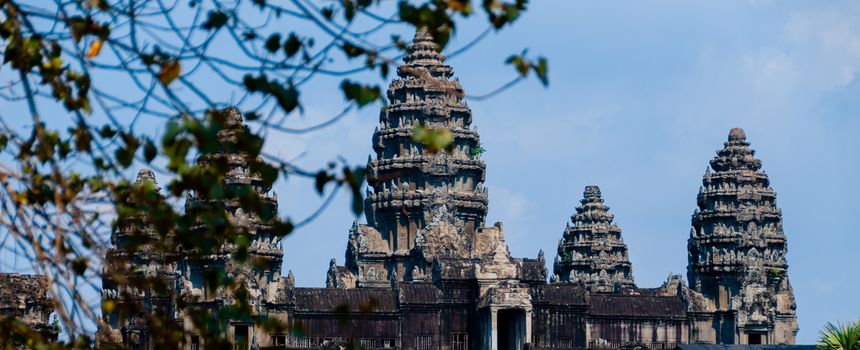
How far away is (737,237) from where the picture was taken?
140 m

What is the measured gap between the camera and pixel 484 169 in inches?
5620

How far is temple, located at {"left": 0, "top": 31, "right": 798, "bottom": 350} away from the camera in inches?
4286

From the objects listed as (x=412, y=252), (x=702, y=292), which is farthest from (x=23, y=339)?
(x=702, y=292)

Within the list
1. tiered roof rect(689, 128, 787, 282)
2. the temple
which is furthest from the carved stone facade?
tiered roof rect(689, 128, 787, 282)

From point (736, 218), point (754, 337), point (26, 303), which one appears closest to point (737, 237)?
point (736, 218)

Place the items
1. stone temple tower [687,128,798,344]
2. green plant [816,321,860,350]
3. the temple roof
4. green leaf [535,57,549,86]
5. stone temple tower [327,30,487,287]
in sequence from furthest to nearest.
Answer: stone temple tower [687,128,798,344] → stone temple tower [327,30,487,287] → the temple roof → green plant [816,321,860,350] → green leaf [535,57,549,86]

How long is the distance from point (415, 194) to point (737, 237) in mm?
22947

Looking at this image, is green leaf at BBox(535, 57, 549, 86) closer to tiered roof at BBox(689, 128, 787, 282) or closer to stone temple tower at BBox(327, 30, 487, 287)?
stone temple tower at BBox(327, 30, 487, 287)

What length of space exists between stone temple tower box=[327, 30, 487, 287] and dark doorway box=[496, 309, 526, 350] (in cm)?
1988

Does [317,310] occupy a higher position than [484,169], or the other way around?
[484,169]

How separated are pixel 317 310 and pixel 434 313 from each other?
6597mm

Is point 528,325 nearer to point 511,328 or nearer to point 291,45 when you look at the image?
point 511,328

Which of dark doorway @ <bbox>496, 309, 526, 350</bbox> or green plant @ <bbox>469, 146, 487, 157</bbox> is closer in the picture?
dark doorway @ <bbox>496, 309, 526, 350</bbox>

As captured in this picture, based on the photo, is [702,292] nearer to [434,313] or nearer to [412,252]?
[412,252]
